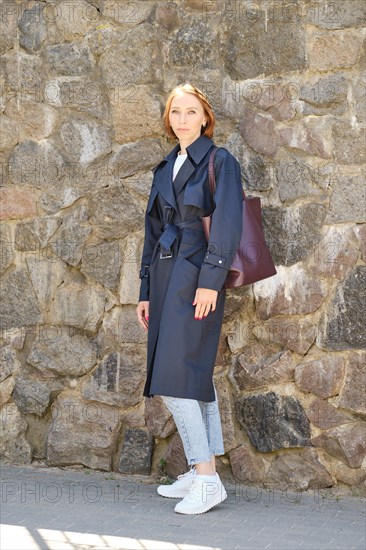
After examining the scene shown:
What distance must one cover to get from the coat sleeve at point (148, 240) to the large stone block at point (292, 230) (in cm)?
48

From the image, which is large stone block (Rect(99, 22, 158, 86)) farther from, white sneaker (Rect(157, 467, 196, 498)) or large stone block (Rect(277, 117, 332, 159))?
white sneaker (Rect(157, 467, 196, 498))

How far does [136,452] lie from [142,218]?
109 centimetres

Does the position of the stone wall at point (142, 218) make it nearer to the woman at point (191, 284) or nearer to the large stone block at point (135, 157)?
the large stone block at point (135, 157)

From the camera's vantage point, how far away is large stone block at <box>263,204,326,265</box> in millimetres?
4137

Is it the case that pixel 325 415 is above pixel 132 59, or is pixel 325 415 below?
below

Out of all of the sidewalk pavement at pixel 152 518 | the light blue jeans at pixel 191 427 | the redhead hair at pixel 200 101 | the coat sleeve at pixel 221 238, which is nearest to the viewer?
the sidewalk pavement at pixel 152 518

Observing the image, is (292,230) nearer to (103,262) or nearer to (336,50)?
(336,50)

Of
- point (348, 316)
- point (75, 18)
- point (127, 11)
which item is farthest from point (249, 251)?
point (75, 18)

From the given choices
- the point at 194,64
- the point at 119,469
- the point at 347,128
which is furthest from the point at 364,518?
the point at 194,64

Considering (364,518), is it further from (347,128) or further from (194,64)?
(194,64)

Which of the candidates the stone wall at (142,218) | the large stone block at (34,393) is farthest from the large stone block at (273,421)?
the large stone block at (34,393)

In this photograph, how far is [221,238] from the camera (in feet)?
12.4

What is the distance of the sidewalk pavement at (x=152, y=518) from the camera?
351 centimetres

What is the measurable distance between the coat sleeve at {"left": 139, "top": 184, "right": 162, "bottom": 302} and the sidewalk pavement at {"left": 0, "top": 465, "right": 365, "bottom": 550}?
35.1 inches
